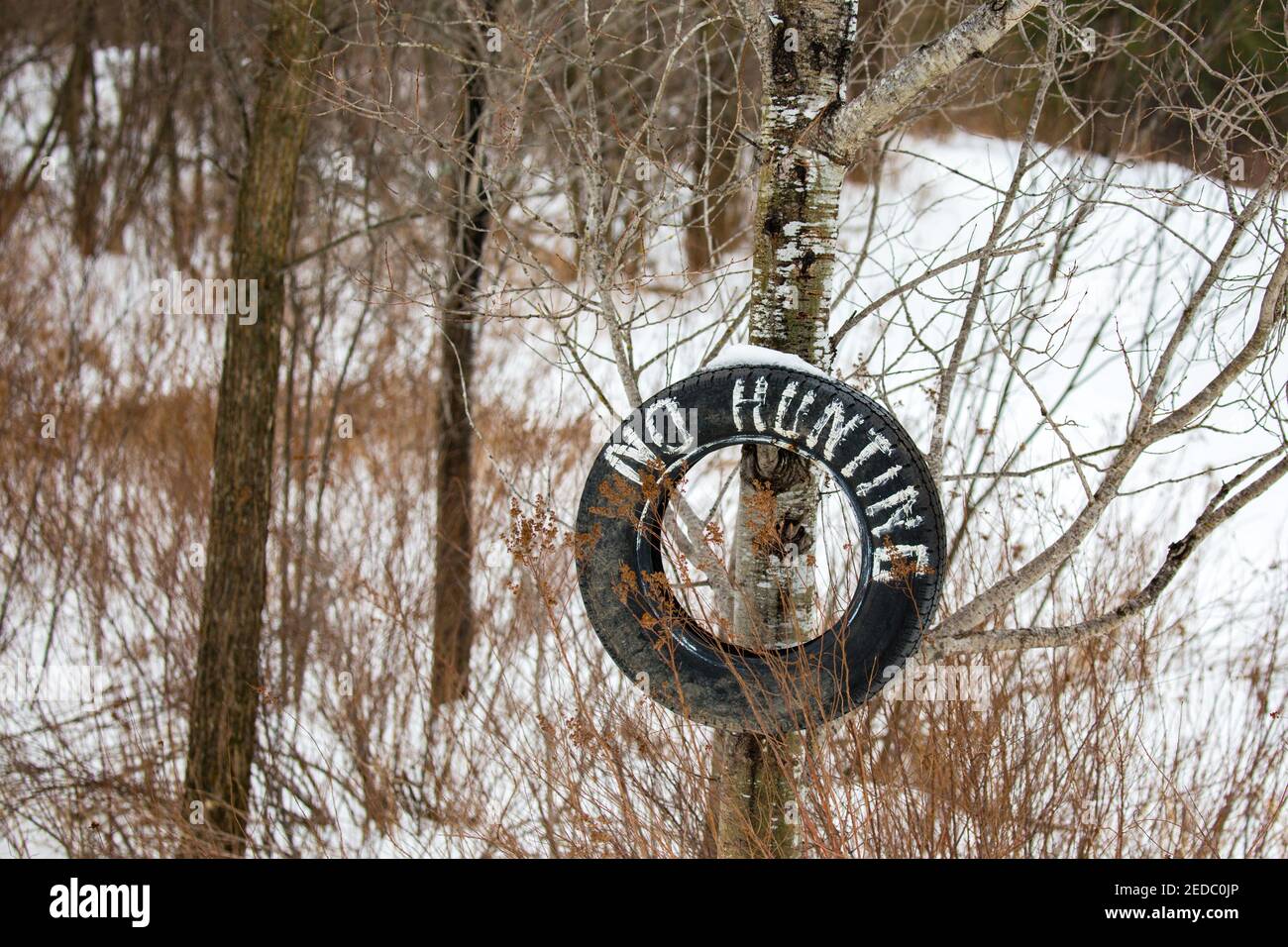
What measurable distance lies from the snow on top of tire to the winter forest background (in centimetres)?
20

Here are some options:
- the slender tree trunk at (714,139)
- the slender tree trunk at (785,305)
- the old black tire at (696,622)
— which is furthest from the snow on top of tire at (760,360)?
the slender tree trunk at (714,139)

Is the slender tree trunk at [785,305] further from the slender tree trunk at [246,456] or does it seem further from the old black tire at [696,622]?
the slender tree trunk at [246,456]

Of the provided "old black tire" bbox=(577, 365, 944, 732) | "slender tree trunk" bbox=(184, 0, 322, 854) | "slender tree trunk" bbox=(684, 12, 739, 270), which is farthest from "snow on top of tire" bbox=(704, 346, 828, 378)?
"slender tree trunk" bbox=(184, 0, 322, 854)

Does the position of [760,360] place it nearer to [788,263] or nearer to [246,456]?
[788,263]

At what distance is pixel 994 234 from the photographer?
136 inches

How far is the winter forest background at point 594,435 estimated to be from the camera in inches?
134

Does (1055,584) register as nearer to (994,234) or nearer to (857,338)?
(994,234)

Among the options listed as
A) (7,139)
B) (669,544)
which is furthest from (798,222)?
(7,139)

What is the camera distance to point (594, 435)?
8.06m

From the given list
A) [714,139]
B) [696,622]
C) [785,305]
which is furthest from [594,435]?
[696,622]

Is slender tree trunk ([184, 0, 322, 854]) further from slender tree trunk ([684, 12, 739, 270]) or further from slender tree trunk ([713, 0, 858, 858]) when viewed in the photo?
slender tree trunk ([713, 0, 858, 858])

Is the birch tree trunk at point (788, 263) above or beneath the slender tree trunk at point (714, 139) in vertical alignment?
beneath

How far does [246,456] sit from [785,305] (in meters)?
3.29

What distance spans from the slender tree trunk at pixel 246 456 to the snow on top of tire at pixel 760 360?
3.09 meters
